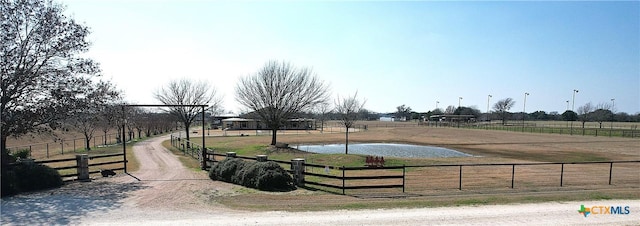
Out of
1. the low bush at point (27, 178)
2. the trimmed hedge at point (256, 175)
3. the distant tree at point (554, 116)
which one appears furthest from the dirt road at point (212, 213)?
the distant tree at point (554, 116)

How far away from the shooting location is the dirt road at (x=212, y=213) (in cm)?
878

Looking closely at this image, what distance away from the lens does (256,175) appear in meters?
13.9

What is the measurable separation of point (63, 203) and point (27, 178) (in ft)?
10.8

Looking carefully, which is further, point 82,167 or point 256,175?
point 82,167

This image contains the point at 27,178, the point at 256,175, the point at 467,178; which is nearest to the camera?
the point at 27,178

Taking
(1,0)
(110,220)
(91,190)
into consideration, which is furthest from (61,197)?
(1,0)

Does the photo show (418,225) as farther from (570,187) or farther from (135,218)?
(570,187)

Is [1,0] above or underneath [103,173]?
above

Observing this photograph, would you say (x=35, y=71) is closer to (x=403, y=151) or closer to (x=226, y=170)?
(x=226, y=170)

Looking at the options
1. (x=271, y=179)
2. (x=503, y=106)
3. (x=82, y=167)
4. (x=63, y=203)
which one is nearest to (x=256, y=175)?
(x=271, y=179)

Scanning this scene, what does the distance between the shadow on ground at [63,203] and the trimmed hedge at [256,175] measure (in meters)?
3.28

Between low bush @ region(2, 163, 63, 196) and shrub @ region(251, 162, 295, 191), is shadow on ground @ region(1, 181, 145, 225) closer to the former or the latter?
low bush @ region(2, 163, 63, 196)

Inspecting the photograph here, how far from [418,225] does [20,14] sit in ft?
52.1

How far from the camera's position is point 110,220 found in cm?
894
